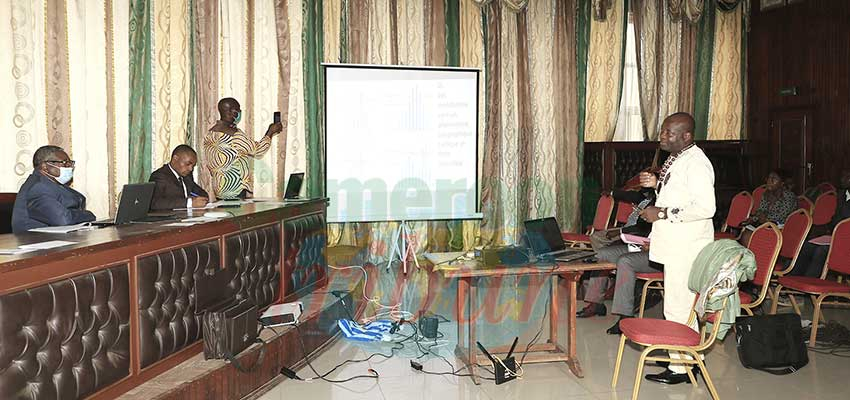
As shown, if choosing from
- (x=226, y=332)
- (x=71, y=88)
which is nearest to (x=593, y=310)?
(x=226, y=332)

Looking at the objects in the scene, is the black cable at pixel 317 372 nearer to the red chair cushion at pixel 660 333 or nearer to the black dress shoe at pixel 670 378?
the red chair cushion at pixel 660 333

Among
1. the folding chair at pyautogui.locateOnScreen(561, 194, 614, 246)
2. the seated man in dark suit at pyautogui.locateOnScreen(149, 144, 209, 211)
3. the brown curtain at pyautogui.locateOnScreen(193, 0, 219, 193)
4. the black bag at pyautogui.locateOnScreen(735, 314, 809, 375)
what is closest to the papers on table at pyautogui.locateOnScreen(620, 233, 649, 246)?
the black bag at pyautogui.locateOnScreen(735, 314, 809, 375)

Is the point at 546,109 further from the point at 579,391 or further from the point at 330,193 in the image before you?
the point at 579,391

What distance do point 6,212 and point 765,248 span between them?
517cm

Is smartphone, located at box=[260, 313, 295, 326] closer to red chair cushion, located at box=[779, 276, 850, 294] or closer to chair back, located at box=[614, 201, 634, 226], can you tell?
red chair cushion, located at box=[779, 276, 850, 294]

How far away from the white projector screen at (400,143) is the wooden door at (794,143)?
4362mm

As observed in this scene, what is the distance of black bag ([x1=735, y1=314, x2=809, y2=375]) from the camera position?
411 centimetres

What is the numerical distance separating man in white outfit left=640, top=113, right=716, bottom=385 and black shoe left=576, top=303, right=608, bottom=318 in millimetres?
1570

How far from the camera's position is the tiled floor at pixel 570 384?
376 centimetres

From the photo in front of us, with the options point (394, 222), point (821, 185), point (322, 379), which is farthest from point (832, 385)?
point (394, 222)

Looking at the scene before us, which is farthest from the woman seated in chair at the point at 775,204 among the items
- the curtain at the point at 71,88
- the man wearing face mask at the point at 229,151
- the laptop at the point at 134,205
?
the curtain at the point at 71,88

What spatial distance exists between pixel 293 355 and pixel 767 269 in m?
3.05

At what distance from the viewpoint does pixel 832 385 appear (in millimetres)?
3891

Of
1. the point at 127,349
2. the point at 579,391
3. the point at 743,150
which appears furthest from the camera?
the point at 743,150
